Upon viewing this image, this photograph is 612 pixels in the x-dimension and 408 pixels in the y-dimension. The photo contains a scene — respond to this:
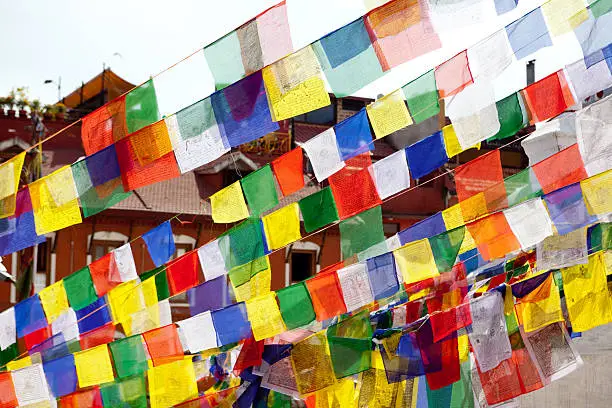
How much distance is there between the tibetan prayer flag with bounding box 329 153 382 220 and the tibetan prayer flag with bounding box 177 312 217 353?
1.73 metres

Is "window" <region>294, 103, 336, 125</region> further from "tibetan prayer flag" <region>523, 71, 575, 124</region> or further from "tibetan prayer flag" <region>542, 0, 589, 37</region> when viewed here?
"tibetan prayer flag" <region>542, 0, 589, 37</region>

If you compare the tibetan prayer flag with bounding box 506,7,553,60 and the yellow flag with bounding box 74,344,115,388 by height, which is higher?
the tibetan prayer flag with bounding box 506,7,553,60

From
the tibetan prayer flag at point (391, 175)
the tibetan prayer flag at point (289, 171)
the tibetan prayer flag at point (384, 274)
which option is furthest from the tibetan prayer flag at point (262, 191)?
the tibetan prayer flag at point (384, 274)

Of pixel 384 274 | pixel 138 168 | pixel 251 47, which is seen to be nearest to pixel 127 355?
pixel 138 168

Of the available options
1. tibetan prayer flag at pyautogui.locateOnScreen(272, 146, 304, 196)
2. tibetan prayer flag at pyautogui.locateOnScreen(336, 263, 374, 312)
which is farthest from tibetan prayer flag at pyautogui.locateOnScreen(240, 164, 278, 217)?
tibetan prayer flag at pyautogui.locateOnScreen(336, 263, 374, 312)

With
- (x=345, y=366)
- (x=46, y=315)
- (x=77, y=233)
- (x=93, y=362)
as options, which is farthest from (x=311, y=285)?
(x=77, y=233)

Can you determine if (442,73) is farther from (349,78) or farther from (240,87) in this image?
(240,87)

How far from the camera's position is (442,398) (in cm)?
851

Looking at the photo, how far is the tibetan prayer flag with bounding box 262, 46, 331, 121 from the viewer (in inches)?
299

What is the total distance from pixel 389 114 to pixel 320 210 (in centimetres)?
136

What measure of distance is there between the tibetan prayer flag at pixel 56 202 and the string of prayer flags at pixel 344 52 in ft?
7.58

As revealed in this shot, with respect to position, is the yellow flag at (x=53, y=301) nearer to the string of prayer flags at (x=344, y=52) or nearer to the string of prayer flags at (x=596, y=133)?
the string of prayer flags at (x=344, y=52)

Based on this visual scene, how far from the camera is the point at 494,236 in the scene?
27.2 ft

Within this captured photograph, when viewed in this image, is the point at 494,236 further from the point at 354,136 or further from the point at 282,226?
the point at 282,226
